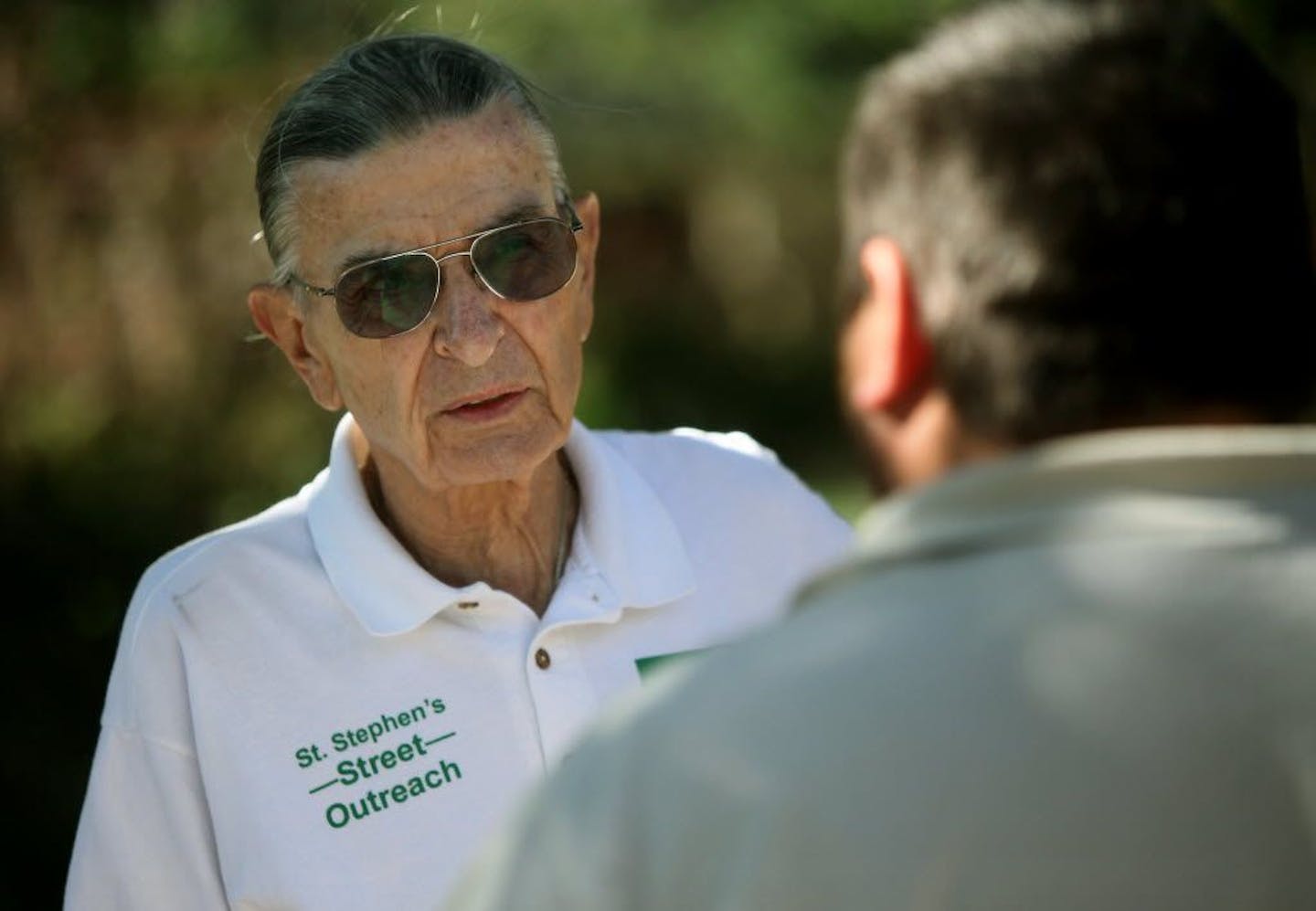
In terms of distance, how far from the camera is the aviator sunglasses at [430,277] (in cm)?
308

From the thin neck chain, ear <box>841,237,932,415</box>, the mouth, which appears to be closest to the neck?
the thin neck chain

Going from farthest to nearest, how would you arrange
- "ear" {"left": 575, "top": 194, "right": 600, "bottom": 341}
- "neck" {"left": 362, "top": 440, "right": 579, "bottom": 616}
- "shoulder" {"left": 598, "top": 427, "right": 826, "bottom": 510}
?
1. "shoulder" {"left": 598, "top": 427, "right": 826, "bottom": 510}
2. "ear" {"left": 575, "top": 194, "right": 600, "bottom": 341}
3. "neck" {"left": 362, "top": 440, "right": 579, "bottom": 616}

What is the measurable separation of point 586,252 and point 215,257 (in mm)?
6851

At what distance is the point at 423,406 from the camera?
10.3 ft

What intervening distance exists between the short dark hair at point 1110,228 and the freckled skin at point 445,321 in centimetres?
148

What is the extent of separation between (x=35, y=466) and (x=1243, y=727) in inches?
238

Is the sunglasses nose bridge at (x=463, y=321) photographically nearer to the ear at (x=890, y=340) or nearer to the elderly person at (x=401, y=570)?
the elderly person at (x=401, y=570)

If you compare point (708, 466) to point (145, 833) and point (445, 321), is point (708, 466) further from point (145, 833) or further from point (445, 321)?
point (145, 833)

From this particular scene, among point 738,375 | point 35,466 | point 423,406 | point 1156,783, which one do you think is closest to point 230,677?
point 423,406

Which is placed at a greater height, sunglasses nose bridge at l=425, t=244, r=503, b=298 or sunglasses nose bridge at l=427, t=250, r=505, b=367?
sunglasses nose bridge at l=425, t=244, r=503, b=298

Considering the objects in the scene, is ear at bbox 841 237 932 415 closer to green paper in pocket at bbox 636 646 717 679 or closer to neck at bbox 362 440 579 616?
green paper in pocket at bbox 636 646 717 679

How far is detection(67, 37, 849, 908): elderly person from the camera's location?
2936 mm

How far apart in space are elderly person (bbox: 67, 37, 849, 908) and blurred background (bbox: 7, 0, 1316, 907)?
1.84 ft

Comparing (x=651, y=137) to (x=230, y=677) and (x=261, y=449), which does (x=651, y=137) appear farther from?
(x=230, y=677)
